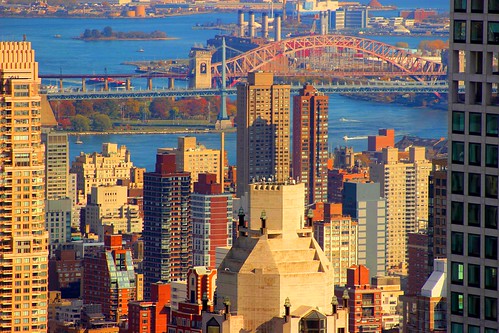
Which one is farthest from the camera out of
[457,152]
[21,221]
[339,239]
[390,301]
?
[339,239]

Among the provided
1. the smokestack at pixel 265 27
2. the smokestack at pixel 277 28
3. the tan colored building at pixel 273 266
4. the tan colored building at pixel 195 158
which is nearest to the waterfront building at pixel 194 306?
the tan colored building at pixel 273 266

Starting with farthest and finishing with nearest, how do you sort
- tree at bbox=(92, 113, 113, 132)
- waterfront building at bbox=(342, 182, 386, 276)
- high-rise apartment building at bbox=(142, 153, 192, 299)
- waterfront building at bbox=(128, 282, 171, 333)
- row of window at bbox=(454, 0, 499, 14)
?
tree at bbox=(92, 113, 113, 132) < waterfront building at bbox=(342, 182, 386, 276) < high-rise apartment building at bbox=(142, 153, 192, 299) < waterfront building at bbox=(128, 282, 171, 333) < row of window at bbox=(454, 0, 499, 14)

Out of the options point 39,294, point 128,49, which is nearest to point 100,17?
point 128,49

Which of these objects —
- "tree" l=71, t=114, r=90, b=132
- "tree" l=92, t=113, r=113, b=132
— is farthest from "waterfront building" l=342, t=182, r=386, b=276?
"tree" l=92, t=113, r=113, b=132

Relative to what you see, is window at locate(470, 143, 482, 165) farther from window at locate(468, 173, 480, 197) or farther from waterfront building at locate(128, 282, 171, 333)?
waterfront building at locate(128, 282, 171, 333)

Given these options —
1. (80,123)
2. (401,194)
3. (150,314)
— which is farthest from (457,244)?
(80,123)

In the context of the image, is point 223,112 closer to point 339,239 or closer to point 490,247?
point 339,239
